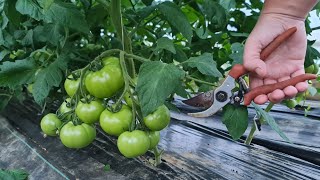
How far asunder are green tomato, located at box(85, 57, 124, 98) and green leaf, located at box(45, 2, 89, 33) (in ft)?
0.53

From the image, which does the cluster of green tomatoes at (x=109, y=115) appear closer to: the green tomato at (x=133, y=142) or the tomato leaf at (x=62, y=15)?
the green tomato at (x=133, y=142)

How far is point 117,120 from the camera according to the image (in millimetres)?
962

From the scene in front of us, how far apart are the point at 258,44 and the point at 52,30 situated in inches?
27.3

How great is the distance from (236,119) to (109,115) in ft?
1.12

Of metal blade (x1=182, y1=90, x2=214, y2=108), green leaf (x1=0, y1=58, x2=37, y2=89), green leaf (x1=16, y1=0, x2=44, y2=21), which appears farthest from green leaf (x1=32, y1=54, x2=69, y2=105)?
metal blade (x1=182, y1=90, x2=214, y2=108)

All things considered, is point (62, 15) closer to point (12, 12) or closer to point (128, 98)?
point (12, 12)

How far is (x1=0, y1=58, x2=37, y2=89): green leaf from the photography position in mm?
1210

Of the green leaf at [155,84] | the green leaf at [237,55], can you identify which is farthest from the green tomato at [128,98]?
the green leaf at [237,55]

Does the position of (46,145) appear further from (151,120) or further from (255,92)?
(255,92)

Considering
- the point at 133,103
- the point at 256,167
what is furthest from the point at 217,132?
the point at 133,103

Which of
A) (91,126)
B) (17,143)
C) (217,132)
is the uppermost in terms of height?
(91,126)

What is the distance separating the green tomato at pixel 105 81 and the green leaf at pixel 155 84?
0.36 ft

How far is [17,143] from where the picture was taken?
5.82 feet

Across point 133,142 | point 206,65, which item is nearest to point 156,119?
point 133,142
